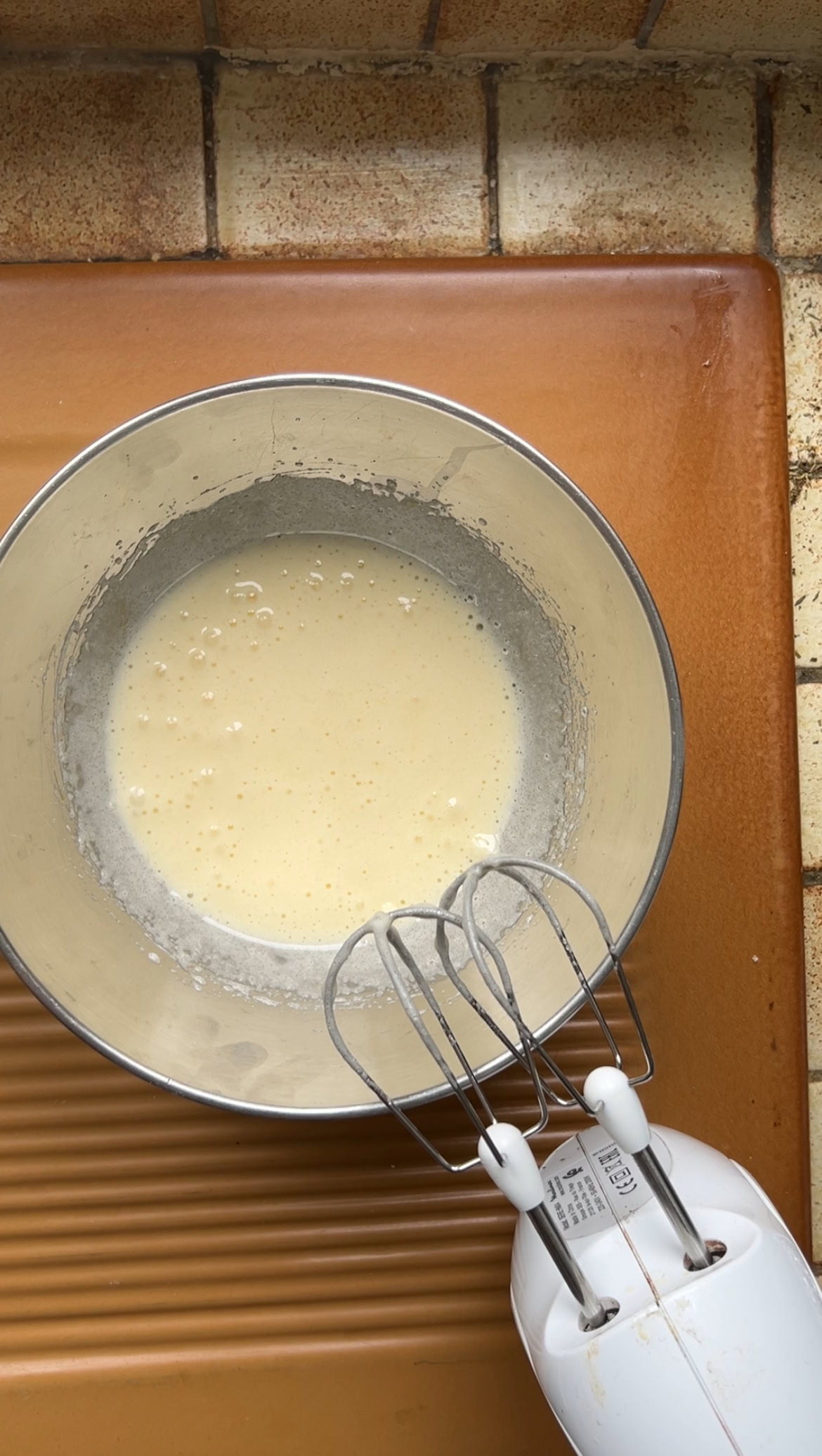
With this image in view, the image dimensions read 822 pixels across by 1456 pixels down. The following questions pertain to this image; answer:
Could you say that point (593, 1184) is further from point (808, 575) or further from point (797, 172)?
point (797, 172)

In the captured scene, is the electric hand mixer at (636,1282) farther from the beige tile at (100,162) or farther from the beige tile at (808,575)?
the beige tile at (100,162)

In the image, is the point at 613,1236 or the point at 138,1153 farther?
the point at 138,1153

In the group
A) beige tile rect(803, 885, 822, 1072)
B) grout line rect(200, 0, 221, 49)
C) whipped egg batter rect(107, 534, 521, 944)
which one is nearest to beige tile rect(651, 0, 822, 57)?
grout line rect(200, 0, 221, 49)

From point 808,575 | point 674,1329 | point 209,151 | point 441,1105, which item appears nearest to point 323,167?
point 209,151

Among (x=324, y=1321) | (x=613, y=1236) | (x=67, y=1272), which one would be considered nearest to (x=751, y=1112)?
(x=613, y=1236)

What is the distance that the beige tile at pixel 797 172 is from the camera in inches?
32.2

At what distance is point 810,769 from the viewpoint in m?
0.82

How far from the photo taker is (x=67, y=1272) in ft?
2.47

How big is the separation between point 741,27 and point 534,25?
15 cm

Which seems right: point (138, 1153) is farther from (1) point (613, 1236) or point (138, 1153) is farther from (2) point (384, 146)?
(2) point (384, 146)

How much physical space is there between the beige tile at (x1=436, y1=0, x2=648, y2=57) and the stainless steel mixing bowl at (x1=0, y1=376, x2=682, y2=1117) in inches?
12.4

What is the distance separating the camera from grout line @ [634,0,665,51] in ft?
2.58

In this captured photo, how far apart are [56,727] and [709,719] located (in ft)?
1.41

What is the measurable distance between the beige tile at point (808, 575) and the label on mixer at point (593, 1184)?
1.19 ft
